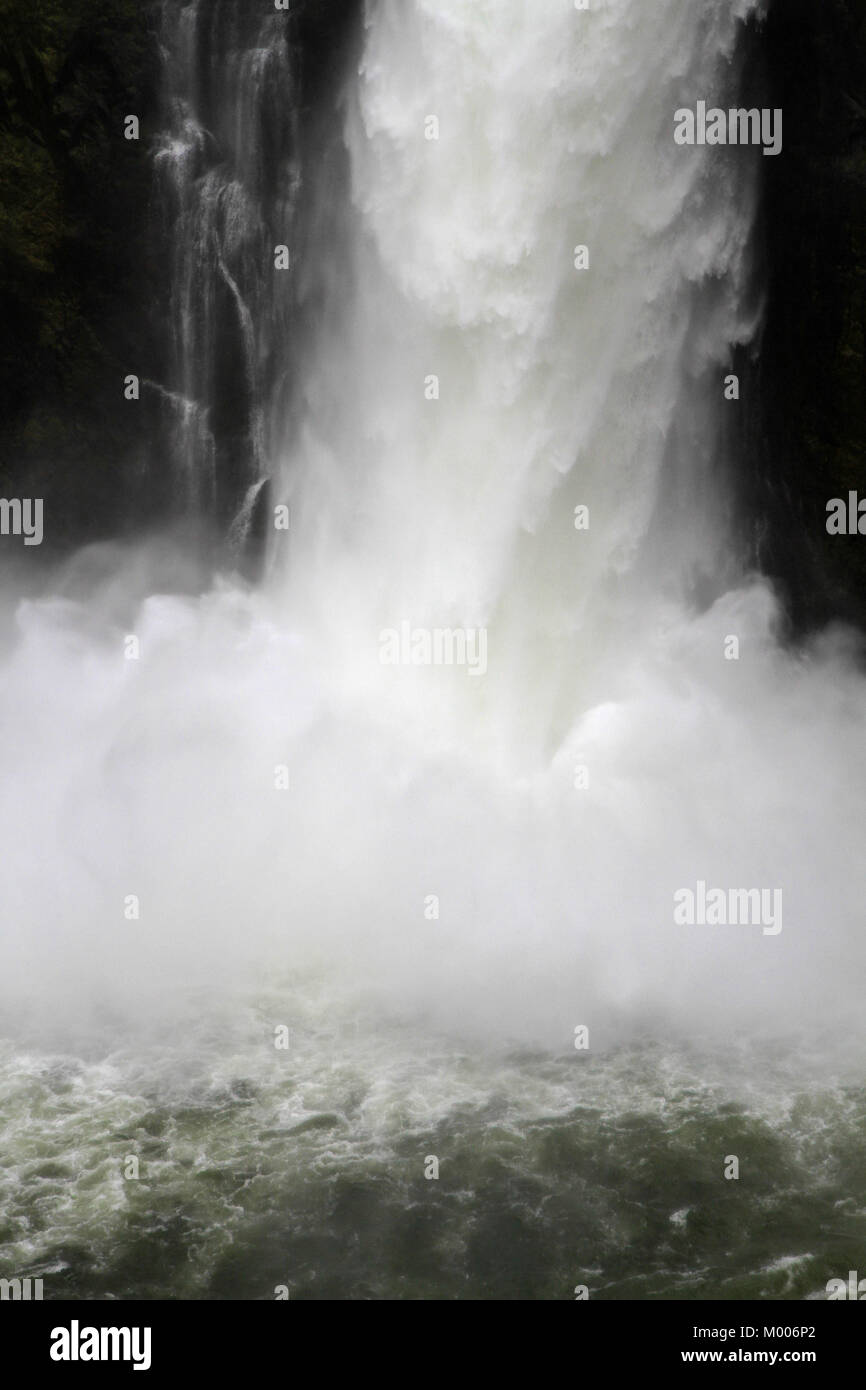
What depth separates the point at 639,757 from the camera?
1883 cm

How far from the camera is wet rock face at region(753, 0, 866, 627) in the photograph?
19016 millimetres

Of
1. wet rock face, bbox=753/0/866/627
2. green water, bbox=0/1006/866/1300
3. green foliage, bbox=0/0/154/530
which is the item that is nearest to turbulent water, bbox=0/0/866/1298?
green water, bbox=0/1006/866/1300

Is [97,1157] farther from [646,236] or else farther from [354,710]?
[646,236]

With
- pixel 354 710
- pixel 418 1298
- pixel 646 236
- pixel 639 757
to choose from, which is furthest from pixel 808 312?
pixel 418 1298

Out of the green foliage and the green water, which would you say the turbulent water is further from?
the green foliage

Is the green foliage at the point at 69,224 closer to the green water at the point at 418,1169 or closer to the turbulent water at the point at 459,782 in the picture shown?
the turbulent water at the point at 459,782

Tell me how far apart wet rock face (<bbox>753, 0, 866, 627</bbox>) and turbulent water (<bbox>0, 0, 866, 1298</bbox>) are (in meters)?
0.61

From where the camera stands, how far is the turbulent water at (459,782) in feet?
41.7

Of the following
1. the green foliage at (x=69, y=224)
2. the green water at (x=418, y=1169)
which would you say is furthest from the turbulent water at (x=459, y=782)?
the green foliage at (x=69, y=224)

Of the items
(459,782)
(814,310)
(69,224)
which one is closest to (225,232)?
(69,224)

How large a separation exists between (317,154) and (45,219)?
174 inches

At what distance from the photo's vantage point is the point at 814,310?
20.1 m

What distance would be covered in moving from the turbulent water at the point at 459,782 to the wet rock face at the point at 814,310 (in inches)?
24.0

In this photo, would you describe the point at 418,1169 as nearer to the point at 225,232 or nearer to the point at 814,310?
the point at 814,310
